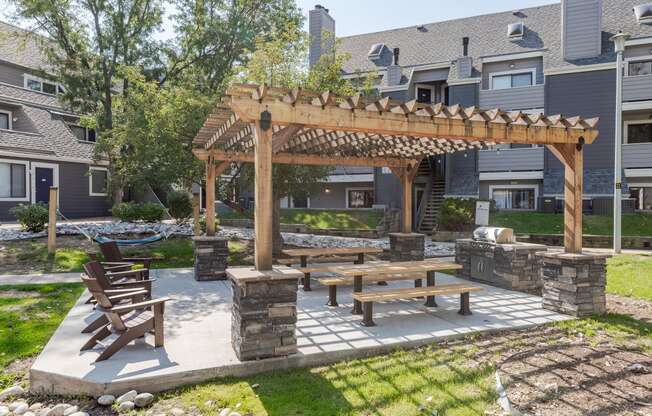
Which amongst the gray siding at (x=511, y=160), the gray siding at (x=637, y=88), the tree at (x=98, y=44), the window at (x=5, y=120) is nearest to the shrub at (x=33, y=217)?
the tree at (x=98, y=44)

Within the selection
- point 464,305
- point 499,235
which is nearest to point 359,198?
point 499,235

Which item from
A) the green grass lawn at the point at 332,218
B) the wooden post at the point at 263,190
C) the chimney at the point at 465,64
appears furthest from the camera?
the chimney at the point at 465,64

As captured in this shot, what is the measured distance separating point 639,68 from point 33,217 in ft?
84.8

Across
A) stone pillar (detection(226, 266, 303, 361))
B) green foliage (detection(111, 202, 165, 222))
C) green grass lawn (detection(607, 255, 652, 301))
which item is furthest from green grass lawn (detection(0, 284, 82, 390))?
green grass lawn (detection(607, 255, 652, 301))

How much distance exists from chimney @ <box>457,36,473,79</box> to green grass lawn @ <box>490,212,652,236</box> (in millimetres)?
7431

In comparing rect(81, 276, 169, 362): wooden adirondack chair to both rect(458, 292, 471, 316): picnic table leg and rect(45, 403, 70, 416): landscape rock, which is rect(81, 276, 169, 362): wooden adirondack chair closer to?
rect(45, 403, 70, 416): landscape rock

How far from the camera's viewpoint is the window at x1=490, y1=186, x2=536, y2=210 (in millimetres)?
20922

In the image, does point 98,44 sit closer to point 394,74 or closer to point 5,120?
point 5,120

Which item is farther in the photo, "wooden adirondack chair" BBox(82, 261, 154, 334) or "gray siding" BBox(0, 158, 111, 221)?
"gray siding" BBox(0, 158, 111, 221)

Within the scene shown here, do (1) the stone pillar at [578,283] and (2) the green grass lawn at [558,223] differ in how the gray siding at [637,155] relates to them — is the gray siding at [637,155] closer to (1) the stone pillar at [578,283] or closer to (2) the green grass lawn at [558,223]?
(2) the green grass lawn at [558,223]

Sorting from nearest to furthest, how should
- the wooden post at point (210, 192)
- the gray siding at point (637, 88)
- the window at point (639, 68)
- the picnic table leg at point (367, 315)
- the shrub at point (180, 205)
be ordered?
the picnic table leg at point (367, 315), the wooden post at point (210, 192), the shrub at point (180, 205), the gray siding at point (637, 88), the window at point (639, 68)

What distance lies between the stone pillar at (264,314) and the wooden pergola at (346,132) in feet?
1.03

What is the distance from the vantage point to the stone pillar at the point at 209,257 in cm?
924

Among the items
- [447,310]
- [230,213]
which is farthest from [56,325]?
[230,213]
